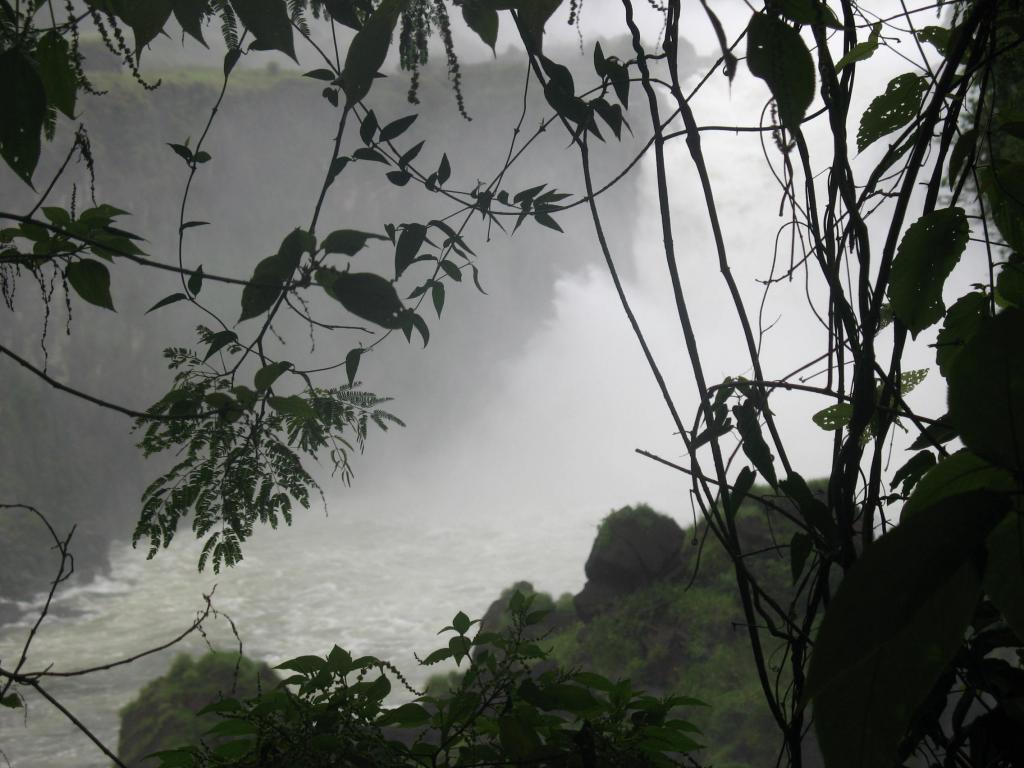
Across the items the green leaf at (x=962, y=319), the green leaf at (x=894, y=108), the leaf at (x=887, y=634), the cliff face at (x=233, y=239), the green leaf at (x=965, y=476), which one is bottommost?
the leaf at (x=887, y=634)

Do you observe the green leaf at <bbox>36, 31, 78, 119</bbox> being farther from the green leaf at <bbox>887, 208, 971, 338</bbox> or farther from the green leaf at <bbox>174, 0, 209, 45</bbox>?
the green leaf at <bbox>887, 208, 971, 338</bbox>

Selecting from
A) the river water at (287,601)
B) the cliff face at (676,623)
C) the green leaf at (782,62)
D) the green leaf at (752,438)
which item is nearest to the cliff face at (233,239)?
the river water at (287,601)

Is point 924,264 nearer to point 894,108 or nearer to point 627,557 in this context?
point 894,108

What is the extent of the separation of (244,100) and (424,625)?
1090 cm

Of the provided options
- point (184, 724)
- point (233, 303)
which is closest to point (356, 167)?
point (233, 303)

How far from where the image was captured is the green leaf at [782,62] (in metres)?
0.24

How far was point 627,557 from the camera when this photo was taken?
4371 millimetres

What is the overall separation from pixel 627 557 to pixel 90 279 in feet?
13.8

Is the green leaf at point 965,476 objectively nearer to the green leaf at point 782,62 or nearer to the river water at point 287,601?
the green leaf at point 782,62

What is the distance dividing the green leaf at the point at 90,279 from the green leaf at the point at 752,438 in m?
0.39

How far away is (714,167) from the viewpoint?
36.5 feet

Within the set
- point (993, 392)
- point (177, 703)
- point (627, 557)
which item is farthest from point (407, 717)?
point (177, 703)

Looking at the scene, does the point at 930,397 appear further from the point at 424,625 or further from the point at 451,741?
the point at 451,741

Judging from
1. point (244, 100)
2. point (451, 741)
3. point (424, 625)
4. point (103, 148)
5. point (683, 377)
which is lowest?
point (451, 741)
